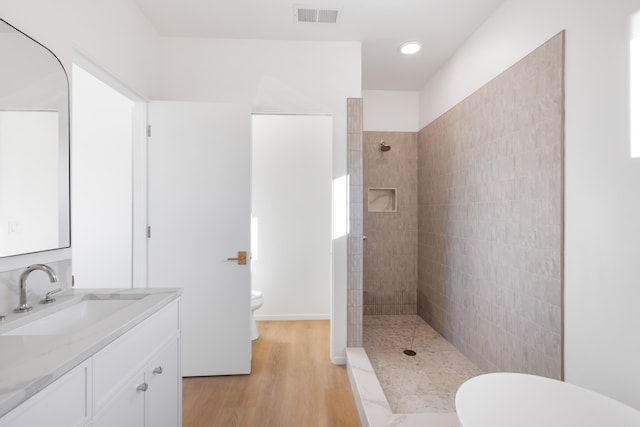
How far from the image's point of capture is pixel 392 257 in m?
3.39

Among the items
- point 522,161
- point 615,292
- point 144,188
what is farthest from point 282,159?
point 615,292

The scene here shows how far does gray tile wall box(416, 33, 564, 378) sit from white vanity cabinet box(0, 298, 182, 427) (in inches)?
73.3

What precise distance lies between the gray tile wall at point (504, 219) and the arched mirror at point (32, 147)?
235 cm

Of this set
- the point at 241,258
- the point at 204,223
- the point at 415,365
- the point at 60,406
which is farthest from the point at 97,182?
the point at 415,365

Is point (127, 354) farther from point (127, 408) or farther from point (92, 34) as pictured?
point (92, 34)

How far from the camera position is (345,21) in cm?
218

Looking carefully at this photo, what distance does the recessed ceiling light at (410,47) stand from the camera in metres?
2.47

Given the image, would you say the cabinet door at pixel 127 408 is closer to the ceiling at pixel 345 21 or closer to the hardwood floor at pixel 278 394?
the hardwood floor at pixel 278 394

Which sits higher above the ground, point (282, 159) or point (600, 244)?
point (282, 159)

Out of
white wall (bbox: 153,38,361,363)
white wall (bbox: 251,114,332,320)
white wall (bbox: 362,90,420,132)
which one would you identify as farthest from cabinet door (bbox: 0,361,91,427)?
white wall (bbox: 362,90,420,132)

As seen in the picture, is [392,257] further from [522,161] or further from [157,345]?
[157,345]

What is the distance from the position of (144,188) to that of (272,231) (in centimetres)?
149

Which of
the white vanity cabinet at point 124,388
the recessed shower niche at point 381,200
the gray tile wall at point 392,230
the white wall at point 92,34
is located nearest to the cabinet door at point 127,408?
the white vanity cabinet at point 124,388

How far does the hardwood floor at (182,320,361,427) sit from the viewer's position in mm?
1803
